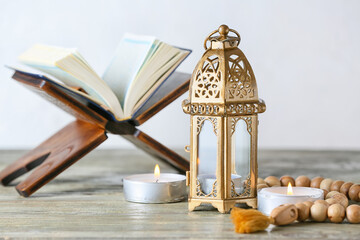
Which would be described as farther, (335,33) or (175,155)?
(335,33)

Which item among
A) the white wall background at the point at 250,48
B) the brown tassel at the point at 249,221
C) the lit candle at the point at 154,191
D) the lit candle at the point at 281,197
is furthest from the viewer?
the white wall background at the point at 250,48

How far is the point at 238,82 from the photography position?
49.4 inches

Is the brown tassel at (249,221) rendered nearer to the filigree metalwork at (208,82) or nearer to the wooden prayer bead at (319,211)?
the wooden prayer bead at (319,211)

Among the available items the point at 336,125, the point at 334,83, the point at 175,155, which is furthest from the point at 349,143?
the point at 175,155

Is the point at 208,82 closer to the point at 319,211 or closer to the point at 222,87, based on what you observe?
the point at 222,87

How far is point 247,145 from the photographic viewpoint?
129 cm

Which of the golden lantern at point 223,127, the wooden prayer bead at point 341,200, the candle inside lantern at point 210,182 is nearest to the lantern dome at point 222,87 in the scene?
the golden lantern at point 223,127

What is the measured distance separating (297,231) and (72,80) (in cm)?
66

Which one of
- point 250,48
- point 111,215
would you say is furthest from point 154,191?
point 250,48

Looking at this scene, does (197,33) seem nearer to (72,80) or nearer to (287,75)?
(287,75)

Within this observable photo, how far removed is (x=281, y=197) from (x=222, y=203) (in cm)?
12

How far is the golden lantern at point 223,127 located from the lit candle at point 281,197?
0.11ft

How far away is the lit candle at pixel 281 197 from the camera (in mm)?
1221

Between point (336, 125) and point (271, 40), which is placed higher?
point (271, 40)
